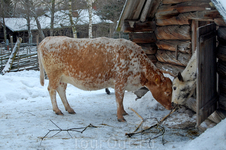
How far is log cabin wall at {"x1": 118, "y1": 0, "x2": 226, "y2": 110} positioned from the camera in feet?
12.8

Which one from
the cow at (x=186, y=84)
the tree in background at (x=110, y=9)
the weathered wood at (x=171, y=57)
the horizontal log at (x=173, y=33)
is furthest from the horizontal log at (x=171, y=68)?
the tree in background at (x=110, y=9)

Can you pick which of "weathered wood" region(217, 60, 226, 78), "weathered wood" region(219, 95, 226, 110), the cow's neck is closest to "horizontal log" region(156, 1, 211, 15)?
"weathered wood" region(217, 60, 226, 78)

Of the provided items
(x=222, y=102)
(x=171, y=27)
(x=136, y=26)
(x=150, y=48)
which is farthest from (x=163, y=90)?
(x=136, y=26)

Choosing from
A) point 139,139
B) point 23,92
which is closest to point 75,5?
point 23,92

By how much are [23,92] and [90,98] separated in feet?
7.98

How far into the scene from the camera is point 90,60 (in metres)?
4.70

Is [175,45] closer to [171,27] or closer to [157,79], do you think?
[171,27]

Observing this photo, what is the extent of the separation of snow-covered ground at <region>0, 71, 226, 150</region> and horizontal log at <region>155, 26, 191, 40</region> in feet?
5.41

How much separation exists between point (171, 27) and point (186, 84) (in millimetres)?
2027

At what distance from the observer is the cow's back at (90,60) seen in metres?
4.65

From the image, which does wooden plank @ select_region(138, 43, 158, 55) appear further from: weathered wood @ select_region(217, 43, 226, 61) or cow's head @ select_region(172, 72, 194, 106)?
weathered wood @ select_region(217, 43, 226, 61)

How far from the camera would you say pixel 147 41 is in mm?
6488

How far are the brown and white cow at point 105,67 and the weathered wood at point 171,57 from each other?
72 centimetres

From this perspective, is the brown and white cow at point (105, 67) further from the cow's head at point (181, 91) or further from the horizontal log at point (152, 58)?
the horizontal log at point (152, 58)
